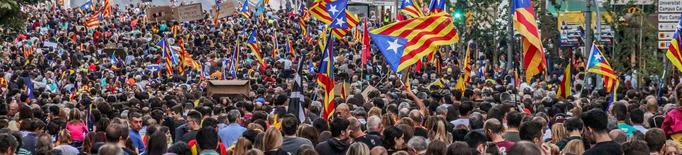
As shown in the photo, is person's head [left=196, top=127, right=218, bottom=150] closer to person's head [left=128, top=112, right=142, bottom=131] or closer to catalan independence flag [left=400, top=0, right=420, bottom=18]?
person's head [left=128, top=112, right=142, bottom=131]

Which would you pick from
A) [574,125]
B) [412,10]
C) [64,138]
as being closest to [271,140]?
[574,125]

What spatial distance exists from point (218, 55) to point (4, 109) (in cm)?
2797

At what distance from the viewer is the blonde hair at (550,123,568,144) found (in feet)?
44.9

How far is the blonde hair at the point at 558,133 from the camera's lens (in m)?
13.7

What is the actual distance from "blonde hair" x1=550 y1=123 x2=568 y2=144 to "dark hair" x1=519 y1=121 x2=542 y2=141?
125cm

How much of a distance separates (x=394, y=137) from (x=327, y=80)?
555cm

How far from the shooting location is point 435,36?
21.9 m

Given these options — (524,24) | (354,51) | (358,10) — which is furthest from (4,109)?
(358,10)

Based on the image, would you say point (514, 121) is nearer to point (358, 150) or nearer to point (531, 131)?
point (531, 131)

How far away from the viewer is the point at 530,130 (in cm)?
1230

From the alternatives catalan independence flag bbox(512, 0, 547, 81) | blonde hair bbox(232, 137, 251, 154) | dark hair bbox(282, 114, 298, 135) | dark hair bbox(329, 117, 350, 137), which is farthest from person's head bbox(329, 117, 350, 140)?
catalan independence flag bbox(512, 0, 547, 81)

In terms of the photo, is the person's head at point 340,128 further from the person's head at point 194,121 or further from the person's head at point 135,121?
the person's head at point 135,121

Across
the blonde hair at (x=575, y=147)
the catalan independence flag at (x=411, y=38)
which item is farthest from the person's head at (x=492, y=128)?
the catalan independence flag at (x=411, y=38)

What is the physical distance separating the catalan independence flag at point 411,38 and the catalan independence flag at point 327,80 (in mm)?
1987
